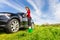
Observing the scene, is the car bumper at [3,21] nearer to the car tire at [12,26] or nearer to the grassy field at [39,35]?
the car tire at [12,26]

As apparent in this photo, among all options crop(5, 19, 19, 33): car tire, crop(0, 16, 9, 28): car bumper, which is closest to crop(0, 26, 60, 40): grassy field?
crop(5, 19, 19, 33): car tire

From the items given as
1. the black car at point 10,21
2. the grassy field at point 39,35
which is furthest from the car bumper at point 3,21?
the grassy field at point 39,35

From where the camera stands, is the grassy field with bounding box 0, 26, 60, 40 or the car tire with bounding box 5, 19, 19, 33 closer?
the grassy field with bounding box 0, 26, 60, 40

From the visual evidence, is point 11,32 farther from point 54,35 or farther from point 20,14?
point 54,35

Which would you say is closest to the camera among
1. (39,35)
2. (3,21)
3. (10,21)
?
(39,35)

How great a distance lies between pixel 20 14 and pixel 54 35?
11.4 feet

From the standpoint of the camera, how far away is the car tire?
1407 cm

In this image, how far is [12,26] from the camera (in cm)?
1423

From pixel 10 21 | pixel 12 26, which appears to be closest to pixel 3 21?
pixel 10 21

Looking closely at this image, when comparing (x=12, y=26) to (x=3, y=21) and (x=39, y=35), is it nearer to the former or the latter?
(x=3, y=21)

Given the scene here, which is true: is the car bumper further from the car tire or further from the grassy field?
the grassy field

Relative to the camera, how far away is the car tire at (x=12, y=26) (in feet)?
46.2

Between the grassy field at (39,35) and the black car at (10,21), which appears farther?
the black car at (10,21)

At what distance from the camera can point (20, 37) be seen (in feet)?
41.1
